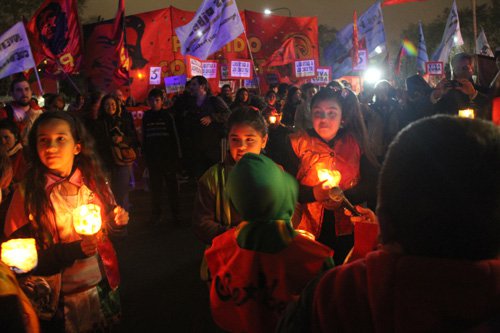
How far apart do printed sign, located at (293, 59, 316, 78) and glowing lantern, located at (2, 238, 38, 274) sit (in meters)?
16.1

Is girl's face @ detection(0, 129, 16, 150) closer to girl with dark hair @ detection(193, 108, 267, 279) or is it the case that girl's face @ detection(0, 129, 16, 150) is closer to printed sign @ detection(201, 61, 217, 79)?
girl with dark hair @ detection(193, 108, 267, 279)

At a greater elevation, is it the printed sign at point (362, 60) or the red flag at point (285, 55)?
the red flag at point (285, 55)

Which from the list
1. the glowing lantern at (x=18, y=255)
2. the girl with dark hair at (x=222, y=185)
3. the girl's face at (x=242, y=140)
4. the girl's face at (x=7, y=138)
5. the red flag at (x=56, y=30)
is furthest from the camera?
the red flag at (x=56, y=30)

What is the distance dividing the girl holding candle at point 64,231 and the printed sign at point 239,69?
12862 mm

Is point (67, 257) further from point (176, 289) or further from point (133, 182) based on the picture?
point (133, 182)

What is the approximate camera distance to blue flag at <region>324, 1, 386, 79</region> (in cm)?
1736

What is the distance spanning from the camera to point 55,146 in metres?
2.60

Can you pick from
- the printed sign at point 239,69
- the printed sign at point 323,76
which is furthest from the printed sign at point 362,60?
the printed sign at point 239,69

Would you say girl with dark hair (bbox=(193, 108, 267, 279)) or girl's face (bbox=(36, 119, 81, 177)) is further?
girl with dark hair (bbox=(193, 108, 267, 279))

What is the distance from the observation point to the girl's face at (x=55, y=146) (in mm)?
2576

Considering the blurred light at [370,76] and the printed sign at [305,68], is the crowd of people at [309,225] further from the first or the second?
the blurred light at [370,76]

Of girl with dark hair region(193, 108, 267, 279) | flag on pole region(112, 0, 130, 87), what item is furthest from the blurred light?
girl with dark hair region(193, 108, 267, 279)

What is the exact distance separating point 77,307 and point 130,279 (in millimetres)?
2609

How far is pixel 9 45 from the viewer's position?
873cm
